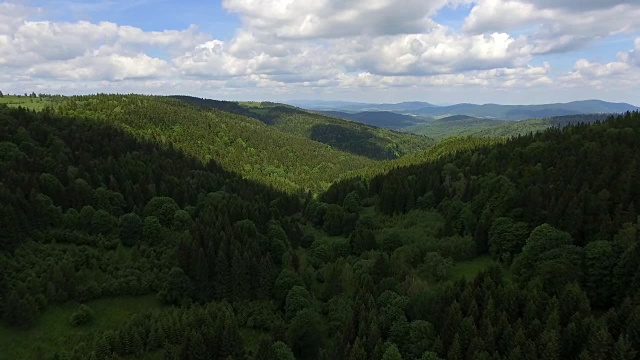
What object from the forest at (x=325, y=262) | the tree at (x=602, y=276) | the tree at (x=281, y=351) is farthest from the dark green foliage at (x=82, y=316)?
the tree at (x=602, y=276)

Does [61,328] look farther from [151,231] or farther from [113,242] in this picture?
[151,231]

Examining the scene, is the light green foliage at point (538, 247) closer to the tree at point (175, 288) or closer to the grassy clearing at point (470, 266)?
the grassy clearing at point (470, 266)

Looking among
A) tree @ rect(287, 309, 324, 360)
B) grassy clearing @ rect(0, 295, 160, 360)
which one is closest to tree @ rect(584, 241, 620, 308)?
tree @ rect(287, 309, 324, 360)

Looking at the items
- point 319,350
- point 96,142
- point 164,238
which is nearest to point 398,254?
point 319,350

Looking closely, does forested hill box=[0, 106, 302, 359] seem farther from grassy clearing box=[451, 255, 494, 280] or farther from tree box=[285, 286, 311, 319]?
grassy clearing box=[451, 255, 494, 280]

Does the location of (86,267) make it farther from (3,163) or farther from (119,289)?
(3,163)

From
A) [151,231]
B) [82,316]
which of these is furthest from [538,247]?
[151,231]

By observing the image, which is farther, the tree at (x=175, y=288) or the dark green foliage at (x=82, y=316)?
the tree at (x=175, y=288)
